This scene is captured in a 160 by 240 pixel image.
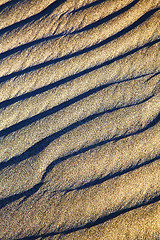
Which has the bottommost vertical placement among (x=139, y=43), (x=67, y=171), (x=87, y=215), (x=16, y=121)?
(x=87, y=215)

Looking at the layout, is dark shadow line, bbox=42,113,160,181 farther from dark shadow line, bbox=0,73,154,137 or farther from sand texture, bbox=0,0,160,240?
dark shadow line, bbox=0,73,154,137

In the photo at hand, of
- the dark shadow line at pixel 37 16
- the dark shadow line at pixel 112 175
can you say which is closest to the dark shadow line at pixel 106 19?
the dark shadow line at pixel 37 16

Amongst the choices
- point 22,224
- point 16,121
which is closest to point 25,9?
point 16,121

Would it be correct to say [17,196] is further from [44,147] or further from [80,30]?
[80,30]

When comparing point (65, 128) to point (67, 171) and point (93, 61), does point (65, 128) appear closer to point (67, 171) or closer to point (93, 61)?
point (67, 171)

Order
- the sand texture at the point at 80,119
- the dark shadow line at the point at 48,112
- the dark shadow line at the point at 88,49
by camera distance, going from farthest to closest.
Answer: the dark shadow line at the point at 88,49
the dark shadow line at the point at 48,112
the sand texture at the point at 80,119

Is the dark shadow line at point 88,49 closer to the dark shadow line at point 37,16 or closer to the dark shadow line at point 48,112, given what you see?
the dark shadow line at point 48,112

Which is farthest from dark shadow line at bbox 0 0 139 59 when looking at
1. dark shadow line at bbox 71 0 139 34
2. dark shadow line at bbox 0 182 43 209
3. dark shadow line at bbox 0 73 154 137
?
dark shadow line at bbox 0 182 43 209

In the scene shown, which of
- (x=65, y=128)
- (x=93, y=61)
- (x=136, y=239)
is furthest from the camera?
(x=93, y=61)

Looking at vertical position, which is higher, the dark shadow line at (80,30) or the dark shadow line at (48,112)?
the dark shadow line at (80,30)
